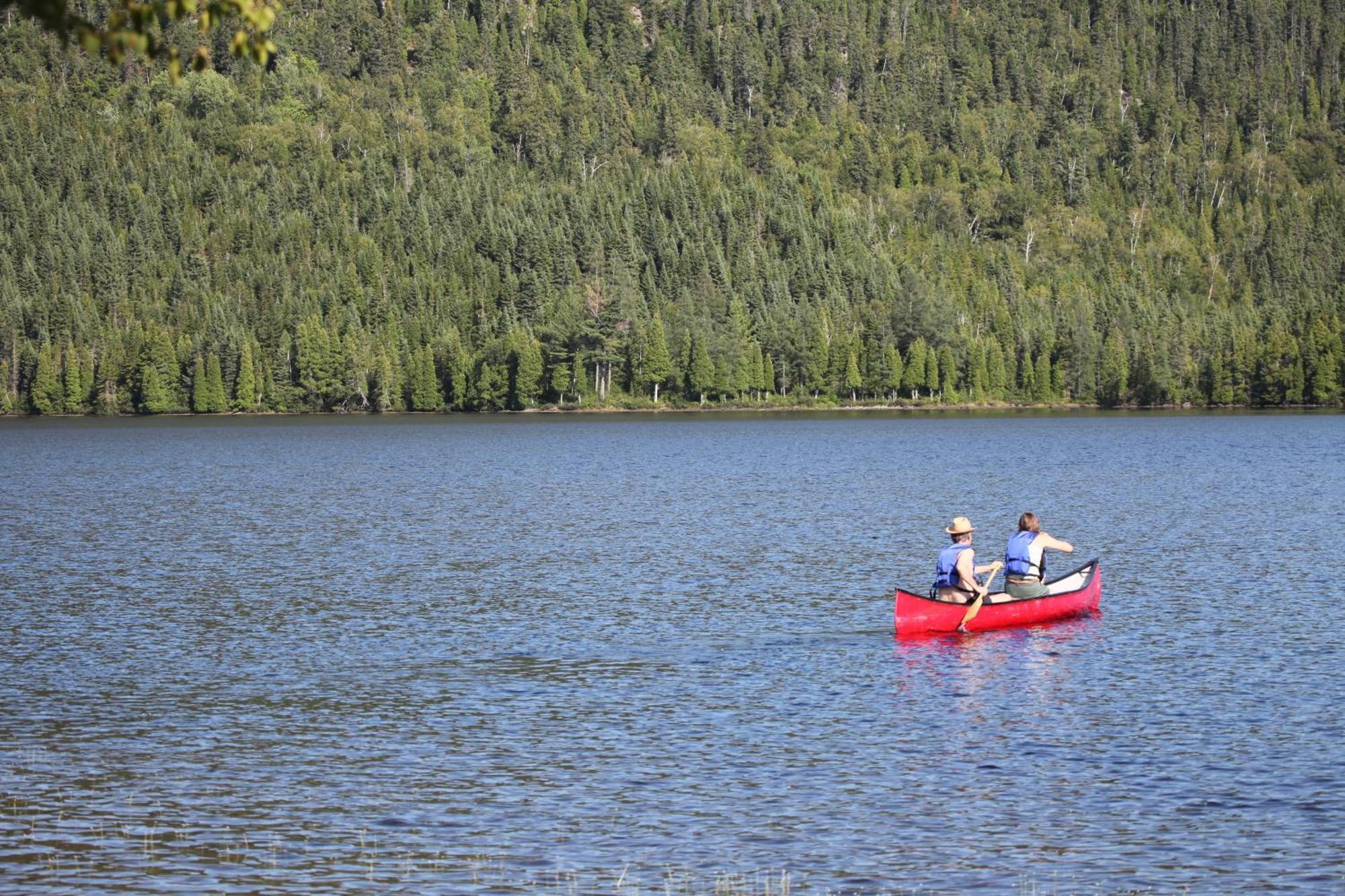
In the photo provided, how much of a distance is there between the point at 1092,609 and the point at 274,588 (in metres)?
24.7

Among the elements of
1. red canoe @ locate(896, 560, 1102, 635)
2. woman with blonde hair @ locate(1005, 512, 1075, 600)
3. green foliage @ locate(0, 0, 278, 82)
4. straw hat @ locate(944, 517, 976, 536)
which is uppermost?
green foliage @ locate(0, 0, 278, 82)

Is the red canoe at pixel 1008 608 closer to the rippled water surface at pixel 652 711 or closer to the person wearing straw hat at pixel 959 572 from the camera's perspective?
the person wearing straw hat at pixel 959 572

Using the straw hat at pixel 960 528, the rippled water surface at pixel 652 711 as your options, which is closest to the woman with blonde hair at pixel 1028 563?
the rippled water surface at pixel 652 711

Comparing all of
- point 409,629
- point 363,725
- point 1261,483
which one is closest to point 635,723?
point 363,725

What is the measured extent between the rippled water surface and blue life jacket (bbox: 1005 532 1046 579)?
180 cm

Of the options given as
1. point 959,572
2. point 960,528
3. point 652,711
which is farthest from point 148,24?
point 959,572

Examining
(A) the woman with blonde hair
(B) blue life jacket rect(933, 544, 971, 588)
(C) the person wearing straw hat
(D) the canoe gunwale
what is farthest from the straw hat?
(A) the woman with blonde hair

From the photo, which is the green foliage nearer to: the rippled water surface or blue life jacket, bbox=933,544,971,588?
the rippled water surface

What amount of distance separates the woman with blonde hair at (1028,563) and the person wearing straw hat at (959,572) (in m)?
1.84

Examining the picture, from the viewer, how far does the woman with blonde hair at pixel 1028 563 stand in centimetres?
4116

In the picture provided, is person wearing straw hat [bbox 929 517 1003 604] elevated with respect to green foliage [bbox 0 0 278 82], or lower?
lower

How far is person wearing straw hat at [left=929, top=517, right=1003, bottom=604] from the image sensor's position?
128 ft

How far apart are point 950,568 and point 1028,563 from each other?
290 centimetres

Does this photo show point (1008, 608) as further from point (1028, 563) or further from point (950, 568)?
point (950, 568)
